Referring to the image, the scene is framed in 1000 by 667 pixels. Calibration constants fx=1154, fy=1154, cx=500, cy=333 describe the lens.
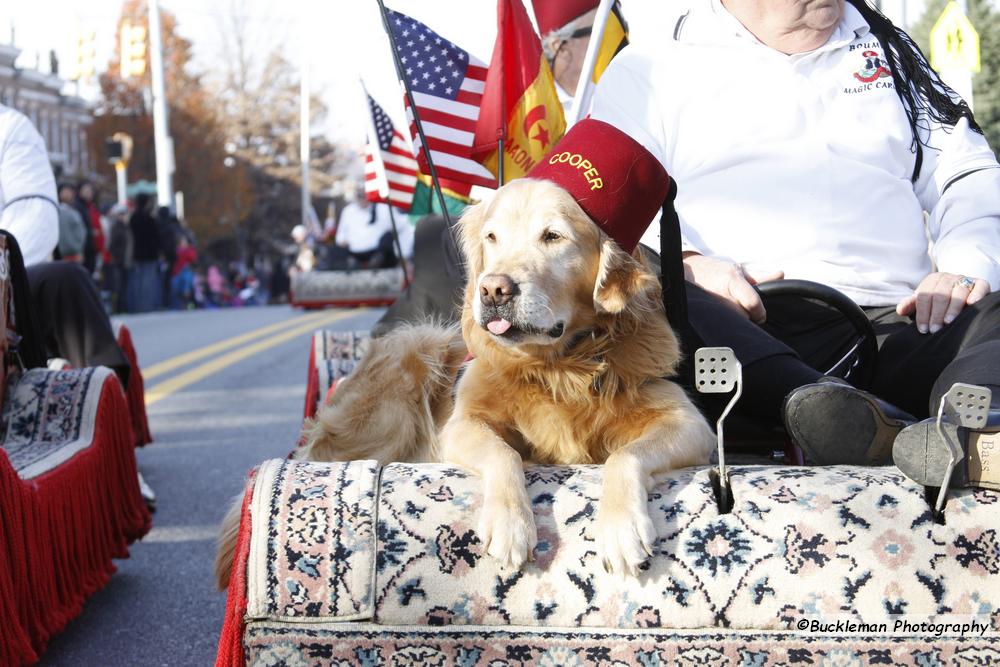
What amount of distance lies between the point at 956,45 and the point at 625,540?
27.5 feet

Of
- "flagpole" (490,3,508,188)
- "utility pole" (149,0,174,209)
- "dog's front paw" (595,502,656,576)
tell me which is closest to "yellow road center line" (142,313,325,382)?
"flagpole" (490,3,508,188)

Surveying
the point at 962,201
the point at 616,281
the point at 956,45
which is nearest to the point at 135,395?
the point at 616,281

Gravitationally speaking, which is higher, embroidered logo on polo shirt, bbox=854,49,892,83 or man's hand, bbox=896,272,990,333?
embroidered logo on polo shirt, bbox=854,49,892,83

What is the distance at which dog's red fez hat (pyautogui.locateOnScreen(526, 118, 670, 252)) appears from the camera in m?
2.91

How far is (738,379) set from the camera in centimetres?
239

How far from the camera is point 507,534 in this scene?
2.25 meters

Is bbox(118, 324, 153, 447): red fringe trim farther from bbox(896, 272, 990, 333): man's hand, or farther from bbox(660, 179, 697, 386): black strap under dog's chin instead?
bbox(896, 272, 990, 333): man's hand

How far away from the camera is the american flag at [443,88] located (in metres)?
5.51

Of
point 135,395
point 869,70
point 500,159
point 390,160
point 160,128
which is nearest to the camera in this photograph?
point 869,70

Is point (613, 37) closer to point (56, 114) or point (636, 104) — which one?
point (636, 104)

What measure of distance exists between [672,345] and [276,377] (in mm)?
8051

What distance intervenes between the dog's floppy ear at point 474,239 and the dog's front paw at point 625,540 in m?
1.14

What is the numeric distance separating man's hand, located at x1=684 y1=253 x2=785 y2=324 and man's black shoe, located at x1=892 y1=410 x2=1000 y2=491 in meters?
0.93

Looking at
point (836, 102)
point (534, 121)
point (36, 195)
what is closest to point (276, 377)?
point (36, 195)
